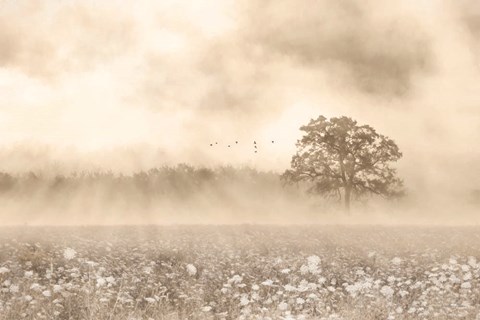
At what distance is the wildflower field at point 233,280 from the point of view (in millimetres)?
11000

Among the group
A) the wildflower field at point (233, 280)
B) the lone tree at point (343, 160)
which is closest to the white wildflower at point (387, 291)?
the wildflower field at point (233, 280)

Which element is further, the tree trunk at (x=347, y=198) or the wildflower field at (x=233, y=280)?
the tree trunk at (x=347, y=198)

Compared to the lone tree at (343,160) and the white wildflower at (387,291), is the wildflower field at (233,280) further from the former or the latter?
the lone tree at (343,160)

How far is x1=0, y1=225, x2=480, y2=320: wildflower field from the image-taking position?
11.0m

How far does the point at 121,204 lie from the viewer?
7888 centimetres

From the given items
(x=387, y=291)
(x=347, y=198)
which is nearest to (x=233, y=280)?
(x=387, y=291)

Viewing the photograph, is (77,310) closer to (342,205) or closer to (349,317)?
(349,317)

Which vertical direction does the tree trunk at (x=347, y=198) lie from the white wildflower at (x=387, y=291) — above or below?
above

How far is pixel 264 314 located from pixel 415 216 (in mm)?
67371

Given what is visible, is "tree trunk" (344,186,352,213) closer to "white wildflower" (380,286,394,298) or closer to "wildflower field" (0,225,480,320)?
"wildflower field" (0,225,480,320)

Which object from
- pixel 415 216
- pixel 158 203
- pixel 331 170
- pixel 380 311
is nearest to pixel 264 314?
pixel 380 311

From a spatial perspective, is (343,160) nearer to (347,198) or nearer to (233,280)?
(347,198)

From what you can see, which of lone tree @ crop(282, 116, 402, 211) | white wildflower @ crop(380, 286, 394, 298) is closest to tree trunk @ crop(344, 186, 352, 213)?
lone tree @ crop(282, 116, 402, 211)

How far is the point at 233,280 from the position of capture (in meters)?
14.2
